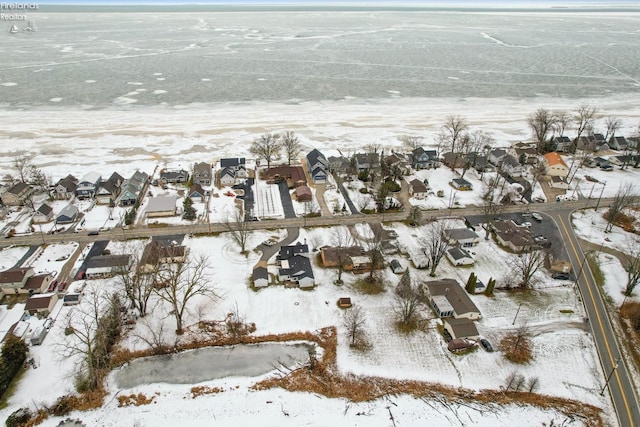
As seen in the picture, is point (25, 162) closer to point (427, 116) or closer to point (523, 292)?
point (523, 292)

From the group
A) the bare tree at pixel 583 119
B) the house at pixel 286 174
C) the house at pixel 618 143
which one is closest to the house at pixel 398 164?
the house at pixel 286 174

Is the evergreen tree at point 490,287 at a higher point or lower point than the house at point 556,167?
lower

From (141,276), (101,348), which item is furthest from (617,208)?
(101,348)

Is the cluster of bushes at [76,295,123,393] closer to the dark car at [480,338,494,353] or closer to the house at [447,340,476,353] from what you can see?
the house at [447,340,476,353]

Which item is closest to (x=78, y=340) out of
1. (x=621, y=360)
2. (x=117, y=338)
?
(x=117, y=338)

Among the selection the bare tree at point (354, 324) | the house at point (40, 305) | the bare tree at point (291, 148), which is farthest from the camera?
the bare tree at point (291, 148)

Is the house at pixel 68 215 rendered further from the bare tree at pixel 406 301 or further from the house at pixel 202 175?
the bare tree at pixel 406 301

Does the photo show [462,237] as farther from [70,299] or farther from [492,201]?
[70,299]

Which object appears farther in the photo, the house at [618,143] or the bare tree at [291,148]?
the house at [618,143]
